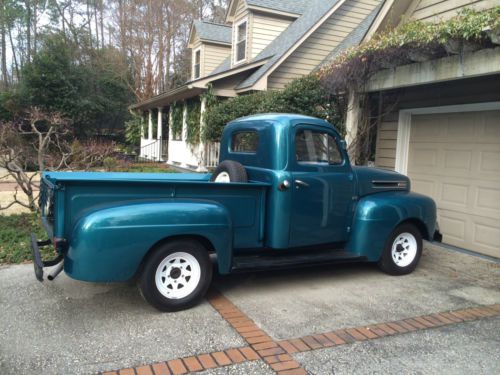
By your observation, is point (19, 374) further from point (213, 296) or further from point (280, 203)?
point (280, 203)

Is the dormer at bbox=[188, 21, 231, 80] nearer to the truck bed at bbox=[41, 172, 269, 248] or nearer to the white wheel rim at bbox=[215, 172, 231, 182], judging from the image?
the white wheel rim at bbox=[215, 172, 231, 182]

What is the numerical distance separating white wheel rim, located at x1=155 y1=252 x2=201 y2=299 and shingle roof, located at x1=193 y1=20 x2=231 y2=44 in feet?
56.6

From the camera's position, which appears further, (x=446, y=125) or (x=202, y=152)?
(x=202, y=152)

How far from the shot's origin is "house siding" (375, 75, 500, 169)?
654 centimetres

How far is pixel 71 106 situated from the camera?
2247 centimetres

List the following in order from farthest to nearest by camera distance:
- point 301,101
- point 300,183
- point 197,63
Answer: point 197,63 < point 301,101 < point 300,183

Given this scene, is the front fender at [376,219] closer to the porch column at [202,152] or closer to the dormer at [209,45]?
the porch column at [202,152]

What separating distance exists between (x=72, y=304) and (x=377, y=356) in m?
2.89

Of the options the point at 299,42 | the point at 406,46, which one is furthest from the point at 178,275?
the point at 299,42

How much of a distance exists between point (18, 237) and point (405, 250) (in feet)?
18.0

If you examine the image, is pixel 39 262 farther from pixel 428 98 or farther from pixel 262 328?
pixel 428 98

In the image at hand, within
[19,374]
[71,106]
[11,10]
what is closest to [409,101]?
[19,374]

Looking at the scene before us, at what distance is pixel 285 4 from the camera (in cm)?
1652

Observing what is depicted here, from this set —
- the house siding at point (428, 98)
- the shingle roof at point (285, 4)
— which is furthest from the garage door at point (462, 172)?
the shingle roof at point (285, 4)
